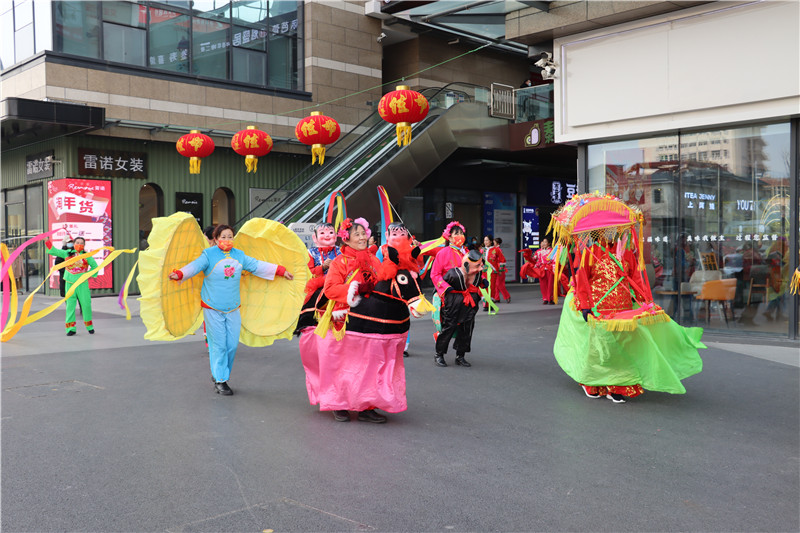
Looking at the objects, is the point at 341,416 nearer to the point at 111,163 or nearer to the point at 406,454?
the point at 406,454

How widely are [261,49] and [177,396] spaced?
16482 mm

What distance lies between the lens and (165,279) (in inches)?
256

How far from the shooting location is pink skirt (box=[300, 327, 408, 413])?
223 inches

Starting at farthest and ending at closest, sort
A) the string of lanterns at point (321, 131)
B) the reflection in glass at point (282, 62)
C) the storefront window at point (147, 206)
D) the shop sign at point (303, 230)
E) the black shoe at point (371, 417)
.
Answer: the reflection in glass at point (282, 62) < the storefront window at point (147, 206) < the shop sign at point (303, 230) < the string of lanterns at point (321, 131) < the black shoe at point (371, 417)

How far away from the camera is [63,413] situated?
609 centimetres

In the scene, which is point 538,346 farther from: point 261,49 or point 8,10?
point 8,10

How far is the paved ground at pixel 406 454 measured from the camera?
3.81m

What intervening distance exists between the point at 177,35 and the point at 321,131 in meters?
9.38

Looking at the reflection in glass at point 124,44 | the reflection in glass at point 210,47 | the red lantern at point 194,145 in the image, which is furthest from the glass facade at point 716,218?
the reflection in glass at point 124,44

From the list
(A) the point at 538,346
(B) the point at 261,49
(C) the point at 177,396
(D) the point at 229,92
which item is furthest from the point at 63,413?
(B) the point at 261,49

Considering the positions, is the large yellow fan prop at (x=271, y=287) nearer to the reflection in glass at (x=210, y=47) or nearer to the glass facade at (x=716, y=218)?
the glass facade at (x=716, y=218)

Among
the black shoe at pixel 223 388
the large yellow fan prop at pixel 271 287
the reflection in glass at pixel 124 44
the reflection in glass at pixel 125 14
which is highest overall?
the reflection in glass at pixel 125 14

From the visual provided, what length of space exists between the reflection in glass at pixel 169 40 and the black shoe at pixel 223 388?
14517 millimetres

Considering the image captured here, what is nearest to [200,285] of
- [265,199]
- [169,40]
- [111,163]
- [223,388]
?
[223,388]
